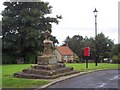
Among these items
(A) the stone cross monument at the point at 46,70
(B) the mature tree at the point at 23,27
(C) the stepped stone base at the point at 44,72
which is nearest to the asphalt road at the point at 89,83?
(C) the stepped stone base at the point at 44,72

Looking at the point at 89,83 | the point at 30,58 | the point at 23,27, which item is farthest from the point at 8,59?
the point at 89,83

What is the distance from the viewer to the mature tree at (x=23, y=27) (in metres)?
44.6

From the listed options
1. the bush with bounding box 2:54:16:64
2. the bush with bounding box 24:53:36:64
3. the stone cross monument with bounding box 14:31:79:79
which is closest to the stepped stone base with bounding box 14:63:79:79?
the stone cross monument with bounding box 14:31:79:79

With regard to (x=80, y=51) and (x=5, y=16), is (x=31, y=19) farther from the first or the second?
(x=80, y=51)

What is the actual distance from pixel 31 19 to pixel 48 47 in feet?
76.8

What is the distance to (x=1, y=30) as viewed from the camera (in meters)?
45.6

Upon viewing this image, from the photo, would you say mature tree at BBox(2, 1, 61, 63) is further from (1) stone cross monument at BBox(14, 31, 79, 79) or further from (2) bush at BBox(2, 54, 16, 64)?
(1) stone cross monument at BBox(14, 31, 79, 79)

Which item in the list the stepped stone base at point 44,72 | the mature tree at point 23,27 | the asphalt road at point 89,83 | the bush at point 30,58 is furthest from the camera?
the bush at point 30,58

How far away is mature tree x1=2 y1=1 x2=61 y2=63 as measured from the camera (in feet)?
146

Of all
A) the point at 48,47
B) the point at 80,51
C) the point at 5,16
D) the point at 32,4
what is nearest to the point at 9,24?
the point at 5,16

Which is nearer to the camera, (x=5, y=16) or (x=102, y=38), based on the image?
(x=5, y=16)

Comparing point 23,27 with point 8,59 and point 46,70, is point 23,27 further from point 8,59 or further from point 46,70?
point 46,70

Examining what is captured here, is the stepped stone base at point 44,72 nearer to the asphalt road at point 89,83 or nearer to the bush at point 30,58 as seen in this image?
the asphalt road at point 89,83

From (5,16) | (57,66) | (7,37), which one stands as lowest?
(57,66)
